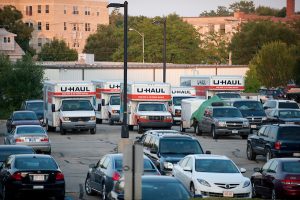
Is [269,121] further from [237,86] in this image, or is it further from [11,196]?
[11,196]

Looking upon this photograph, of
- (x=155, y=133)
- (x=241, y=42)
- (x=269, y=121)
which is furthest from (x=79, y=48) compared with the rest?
(x=155, y=133)

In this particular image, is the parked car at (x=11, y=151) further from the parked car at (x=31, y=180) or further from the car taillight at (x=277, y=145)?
the car taillight at (x=277, y=145)

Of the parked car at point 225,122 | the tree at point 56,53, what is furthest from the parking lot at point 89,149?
the tree at point 56,53

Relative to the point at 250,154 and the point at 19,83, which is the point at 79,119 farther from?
the point at 19,83

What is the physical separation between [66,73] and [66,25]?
9540cm

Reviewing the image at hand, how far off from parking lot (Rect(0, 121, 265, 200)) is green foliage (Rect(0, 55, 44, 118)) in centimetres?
1677

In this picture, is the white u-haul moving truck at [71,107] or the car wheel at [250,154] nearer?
the car wheel at [250,154]

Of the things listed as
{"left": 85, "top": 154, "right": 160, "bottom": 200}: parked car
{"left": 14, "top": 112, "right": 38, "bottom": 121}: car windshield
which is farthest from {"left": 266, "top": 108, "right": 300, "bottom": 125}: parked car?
{"left": 85, "top": 154, "right": 160, "bottom": 200}: parked car

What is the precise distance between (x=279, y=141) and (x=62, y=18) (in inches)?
5759

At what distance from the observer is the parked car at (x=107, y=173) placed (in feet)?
80.7

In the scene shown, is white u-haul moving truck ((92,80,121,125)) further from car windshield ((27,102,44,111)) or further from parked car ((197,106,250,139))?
parked car ((197,106,250,139))

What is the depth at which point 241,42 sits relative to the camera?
13488 cm

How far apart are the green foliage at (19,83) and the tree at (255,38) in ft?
182

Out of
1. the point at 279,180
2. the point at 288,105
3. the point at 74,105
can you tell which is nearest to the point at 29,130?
the point at 74,105
